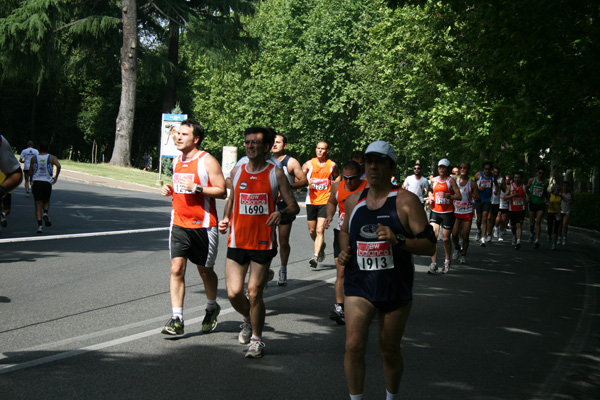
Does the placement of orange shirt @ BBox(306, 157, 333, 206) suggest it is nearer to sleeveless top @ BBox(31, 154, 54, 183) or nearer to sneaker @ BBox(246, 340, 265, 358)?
sneaker @ BBox(246, 340, 265, 358)

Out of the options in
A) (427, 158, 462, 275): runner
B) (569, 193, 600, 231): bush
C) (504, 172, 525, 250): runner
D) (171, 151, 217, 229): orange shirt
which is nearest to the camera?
(171, 151, 217, 229): orange shirt

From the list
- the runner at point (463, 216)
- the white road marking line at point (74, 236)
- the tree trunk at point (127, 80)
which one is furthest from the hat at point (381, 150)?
the tree trunk at point (127, 80)

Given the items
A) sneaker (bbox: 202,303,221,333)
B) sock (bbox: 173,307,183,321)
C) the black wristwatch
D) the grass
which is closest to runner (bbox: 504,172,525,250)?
sneaker (bbox: 202,303,221,333)

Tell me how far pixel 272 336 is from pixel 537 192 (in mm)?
14055

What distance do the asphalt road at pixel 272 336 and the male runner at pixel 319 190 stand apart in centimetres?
46

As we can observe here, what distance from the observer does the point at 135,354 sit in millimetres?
6191

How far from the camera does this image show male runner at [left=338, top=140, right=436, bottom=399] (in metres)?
4.53

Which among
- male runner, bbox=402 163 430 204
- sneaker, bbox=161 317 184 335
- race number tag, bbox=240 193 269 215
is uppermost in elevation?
male runner, bbox=402 163 430 204

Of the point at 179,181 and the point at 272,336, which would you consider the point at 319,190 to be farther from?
the point at 179,181

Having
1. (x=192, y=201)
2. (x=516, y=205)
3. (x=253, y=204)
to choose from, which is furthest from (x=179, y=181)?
(x=516, y=205)

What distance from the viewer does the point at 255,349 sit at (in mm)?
6254

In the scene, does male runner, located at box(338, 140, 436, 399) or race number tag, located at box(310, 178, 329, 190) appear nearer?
male runner, located at box(338, 140, 436, 399)

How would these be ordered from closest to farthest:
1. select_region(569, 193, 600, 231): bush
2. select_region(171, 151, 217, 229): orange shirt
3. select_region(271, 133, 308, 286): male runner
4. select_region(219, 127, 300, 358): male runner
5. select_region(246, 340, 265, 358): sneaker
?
select_region(246, 340, 265, 358): sneaker < select_region(219, 127, 300, 358): male runner < select_region(171, 151, 217, 229): orange shirt < select_region(271, 133, 308, 286): male runner < select_region(569, 193, 600, 231): bush

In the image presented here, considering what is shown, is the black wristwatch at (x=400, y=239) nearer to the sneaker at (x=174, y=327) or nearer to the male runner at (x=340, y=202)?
the male runner at (x=340, y=202)
